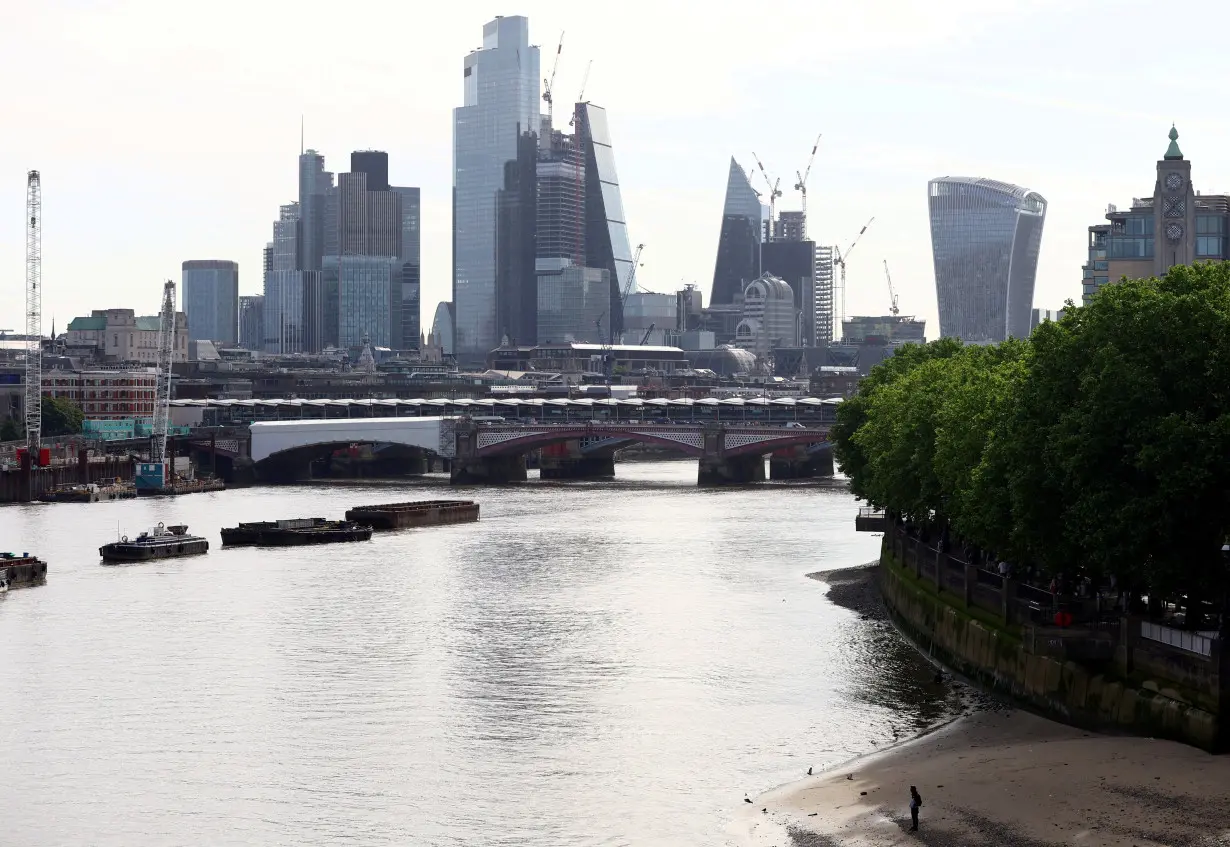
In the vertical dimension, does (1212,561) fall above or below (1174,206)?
below

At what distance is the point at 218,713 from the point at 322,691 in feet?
11.1

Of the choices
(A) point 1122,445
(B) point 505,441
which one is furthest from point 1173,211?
(A) point 1122,445

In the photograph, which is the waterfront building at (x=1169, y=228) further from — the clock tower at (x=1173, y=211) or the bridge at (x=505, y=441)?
the bridge at (x=505, y=441)

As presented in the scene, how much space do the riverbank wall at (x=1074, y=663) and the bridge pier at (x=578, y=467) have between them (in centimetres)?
9850

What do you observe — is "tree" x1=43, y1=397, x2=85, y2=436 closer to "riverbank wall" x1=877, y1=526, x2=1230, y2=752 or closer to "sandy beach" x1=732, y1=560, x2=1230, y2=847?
"riverbank wall" x1=877, y1=526, x2=1230, y2=752

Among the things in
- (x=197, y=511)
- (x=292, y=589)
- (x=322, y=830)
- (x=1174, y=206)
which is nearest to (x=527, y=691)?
(x=322, y=830)

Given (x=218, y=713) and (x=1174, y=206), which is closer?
(x=218, y=713)

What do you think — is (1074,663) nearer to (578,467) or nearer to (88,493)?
(88,493)

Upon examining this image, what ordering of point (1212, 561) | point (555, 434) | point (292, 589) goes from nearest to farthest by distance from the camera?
point (1212, 561) < point (292, 589) < point (555, 434)

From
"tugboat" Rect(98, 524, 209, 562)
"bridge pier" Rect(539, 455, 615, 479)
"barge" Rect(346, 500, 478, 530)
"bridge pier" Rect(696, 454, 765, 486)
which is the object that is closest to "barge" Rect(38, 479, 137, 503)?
"barge" Rect(346, 500, 478, 530)

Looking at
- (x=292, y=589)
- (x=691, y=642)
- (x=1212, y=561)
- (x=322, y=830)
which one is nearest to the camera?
(x=322, y=830)

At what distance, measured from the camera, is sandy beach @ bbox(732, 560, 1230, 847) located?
33781 millimetres

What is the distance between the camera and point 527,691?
49.6 meters

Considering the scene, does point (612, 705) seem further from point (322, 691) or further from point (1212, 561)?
point (1212, 561)
